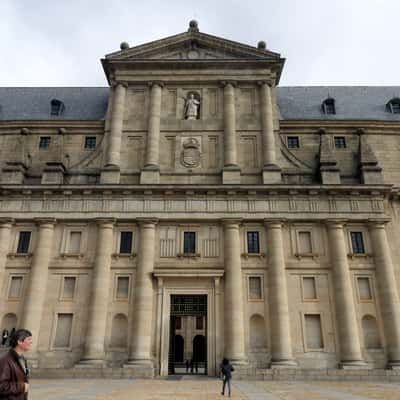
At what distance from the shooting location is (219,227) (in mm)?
26516

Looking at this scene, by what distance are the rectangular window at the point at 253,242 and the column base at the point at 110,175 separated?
1019 centimetres

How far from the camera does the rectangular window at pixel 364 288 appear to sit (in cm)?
2520

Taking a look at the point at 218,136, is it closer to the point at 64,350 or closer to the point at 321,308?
the point at 321,308

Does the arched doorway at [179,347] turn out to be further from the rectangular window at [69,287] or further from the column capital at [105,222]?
the column capital at [105,222]

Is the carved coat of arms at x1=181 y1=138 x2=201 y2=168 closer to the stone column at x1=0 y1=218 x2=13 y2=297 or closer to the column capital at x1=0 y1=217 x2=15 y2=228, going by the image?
the column capital at x1=0 y1=217 x2=15 y2=228

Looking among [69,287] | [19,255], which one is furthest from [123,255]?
[19,255]

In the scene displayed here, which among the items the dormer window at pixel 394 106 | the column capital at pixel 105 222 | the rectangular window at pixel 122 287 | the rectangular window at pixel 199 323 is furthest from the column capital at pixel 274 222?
the rectangular window at pixel 199 323

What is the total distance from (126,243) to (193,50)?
1708 cm

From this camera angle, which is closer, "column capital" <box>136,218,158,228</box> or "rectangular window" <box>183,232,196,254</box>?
"column capital" <box>136,218,158,228</box>

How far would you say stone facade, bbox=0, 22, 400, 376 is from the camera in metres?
24.0

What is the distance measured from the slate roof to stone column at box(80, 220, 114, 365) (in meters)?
12.0

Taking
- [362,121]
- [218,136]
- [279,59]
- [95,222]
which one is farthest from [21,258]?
[362,121]

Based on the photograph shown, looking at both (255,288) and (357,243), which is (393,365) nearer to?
(357,243)

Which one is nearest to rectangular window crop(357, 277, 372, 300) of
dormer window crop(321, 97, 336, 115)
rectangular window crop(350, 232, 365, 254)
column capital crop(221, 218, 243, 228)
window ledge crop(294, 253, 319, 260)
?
rectangular window crop(350, 232, 365, 254)
